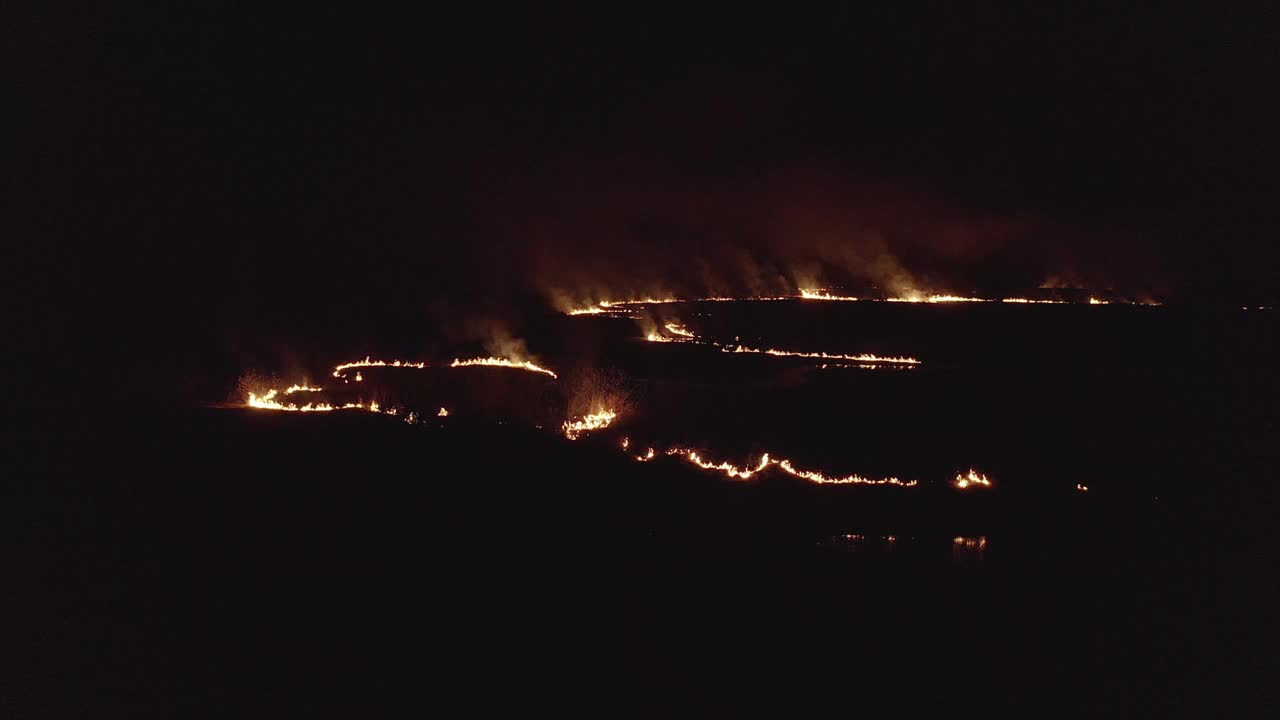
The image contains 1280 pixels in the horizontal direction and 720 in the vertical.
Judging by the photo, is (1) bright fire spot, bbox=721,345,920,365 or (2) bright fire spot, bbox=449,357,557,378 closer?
(1) bright fire spot, bbox=721,345,920,365

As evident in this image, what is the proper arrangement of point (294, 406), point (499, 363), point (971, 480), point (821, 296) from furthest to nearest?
point (499, 363) < point (821, 296) < point (294, 406) < point (971, 480)

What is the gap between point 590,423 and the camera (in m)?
9.31

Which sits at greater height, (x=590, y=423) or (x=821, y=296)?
(x=821, y=296)

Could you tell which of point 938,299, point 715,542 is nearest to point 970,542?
point 715,542

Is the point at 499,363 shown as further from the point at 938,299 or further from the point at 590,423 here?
the point at 938,299

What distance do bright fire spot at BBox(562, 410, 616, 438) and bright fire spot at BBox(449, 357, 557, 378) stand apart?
2230 mm

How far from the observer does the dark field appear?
4371 millimetres

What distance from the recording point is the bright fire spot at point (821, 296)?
11141 mm

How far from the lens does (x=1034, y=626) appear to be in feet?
17.3

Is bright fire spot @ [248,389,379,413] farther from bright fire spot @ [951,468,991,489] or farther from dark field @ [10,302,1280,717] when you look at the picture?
bright fire spot @ [951,468,991,489]

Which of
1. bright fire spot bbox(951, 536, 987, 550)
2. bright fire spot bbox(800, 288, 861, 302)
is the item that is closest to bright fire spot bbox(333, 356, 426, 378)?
bright fire spot bbox(800, 288, 861, 302)

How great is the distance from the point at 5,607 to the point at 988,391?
27.6 ft

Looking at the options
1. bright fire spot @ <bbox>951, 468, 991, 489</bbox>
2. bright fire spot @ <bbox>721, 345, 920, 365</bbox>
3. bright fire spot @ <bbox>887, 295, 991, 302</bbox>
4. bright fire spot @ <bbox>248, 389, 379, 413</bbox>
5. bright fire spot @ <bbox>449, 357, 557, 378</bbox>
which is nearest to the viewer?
bright fire spot @ <bbox>951, 468, 991, 489</bbox>

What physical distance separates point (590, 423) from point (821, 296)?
407 cm
